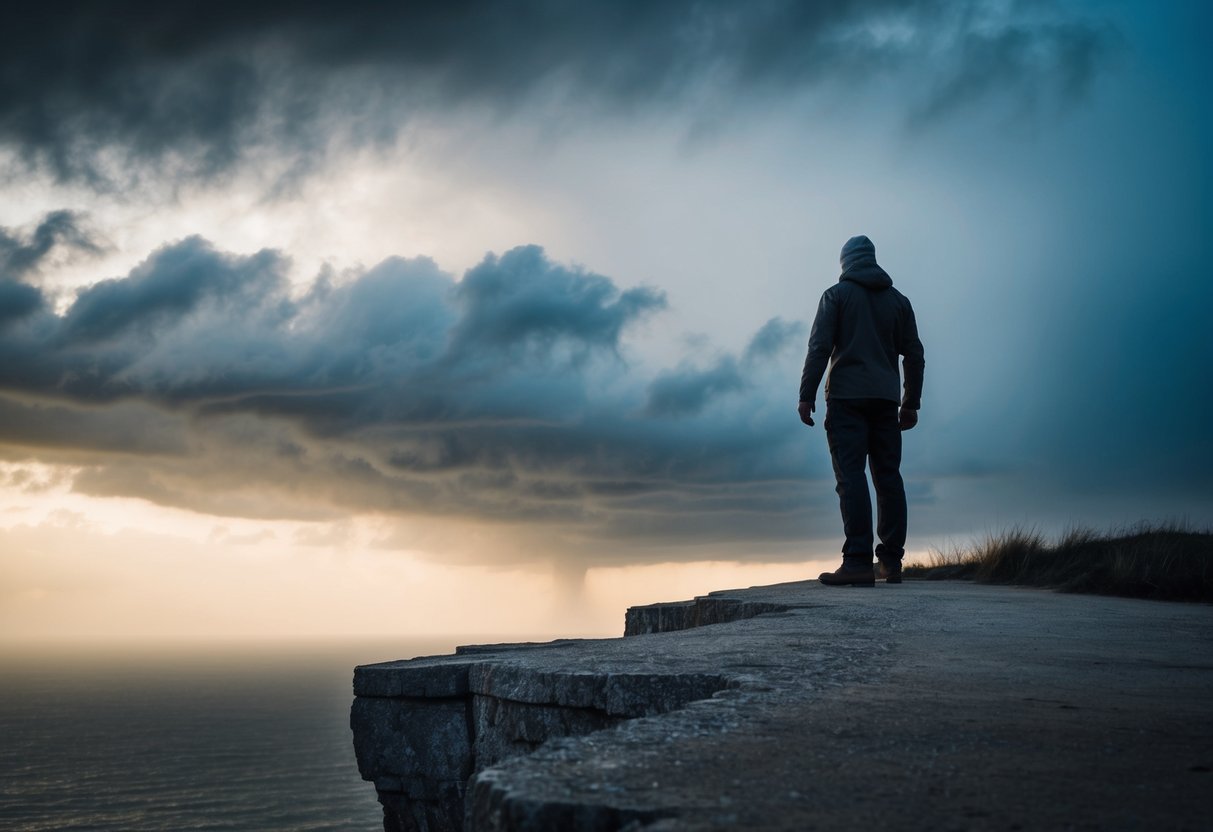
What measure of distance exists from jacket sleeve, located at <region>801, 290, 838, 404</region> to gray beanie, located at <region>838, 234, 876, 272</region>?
1.43 ft

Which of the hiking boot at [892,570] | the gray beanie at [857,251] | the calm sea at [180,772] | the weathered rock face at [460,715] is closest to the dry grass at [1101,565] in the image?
the hiking boot at [892,570]

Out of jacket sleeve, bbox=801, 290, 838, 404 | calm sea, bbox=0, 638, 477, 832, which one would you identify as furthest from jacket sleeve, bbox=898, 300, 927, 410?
calm sea, bbox=0, 638, 477, 832

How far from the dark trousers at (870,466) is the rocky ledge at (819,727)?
1.90 meters

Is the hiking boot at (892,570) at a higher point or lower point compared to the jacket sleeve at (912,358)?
lower

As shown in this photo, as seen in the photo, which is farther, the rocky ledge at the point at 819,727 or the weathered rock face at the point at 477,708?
the weathered rock face at the point at 477,708

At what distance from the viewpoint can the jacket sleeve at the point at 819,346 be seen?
7.43 metres

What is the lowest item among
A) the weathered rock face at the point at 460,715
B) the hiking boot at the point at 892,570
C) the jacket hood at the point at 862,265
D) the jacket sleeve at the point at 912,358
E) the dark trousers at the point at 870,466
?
the weathered rock face at the point at 460,715

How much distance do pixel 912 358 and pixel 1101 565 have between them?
229 cm

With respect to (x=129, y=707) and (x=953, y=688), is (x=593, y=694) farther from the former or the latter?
(x=129, y=707)

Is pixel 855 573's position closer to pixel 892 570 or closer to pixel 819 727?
pixel 892 570

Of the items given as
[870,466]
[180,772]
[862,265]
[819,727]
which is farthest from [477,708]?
[180,772]

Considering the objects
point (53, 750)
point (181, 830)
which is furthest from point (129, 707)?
point (181, 830)

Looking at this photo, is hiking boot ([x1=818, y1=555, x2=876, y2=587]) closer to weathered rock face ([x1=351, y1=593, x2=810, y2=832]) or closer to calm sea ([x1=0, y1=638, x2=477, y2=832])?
weathered rock face ([x1=351, y1=593, x2=810, y2=832])

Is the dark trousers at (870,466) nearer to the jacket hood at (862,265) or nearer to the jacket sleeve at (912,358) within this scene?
the jacket sleeve at (912,358)
